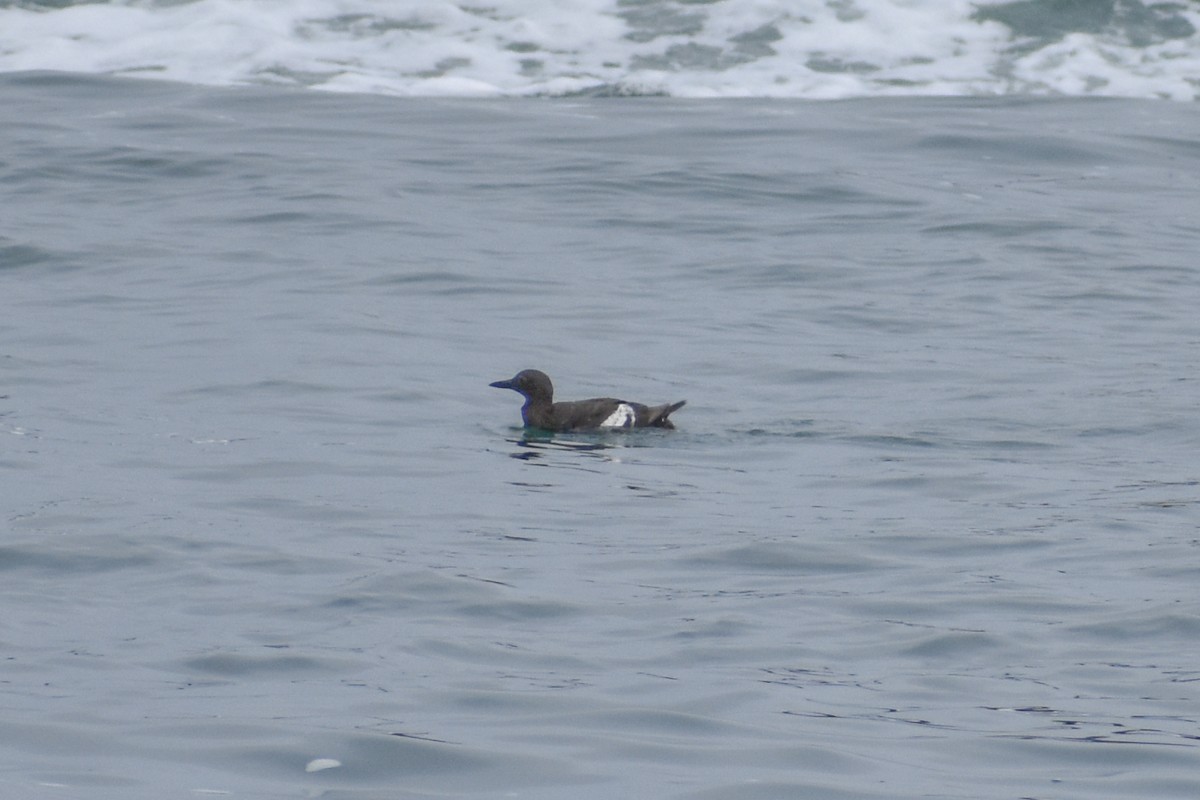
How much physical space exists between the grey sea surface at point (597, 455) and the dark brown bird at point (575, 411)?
14 cm

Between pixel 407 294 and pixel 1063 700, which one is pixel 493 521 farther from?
pixel 407 294

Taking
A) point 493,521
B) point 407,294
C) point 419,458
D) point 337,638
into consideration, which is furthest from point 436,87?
point 337,638

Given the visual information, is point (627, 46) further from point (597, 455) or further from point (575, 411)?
point (597, 455)

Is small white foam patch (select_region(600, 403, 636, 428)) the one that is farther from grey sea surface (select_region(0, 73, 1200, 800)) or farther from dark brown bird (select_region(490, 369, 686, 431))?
grey sea surface (select_region(0, 73, 1200, 800))

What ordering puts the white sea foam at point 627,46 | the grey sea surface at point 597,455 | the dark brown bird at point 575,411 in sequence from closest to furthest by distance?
the grey sea surface at point 597,455
the dark brown bird at point 575,411
the white sea foam at point 627,46

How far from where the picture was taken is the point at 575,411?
11234mm

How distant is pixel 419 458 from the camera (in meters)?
10.1

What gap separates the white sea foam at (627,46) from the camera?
23.3 meters

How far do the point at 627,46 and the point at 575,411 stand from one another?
13.9m

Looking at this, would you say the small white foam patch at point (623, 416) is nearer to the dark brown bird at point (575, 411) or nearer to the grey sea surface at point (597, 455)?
the dark brown bird at point (575, 411)

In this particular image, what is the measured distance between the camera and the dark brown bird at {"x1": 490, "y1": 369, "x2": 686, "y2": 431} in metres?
11.0

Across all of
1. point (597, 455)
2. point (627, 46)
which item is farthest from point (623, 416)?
point (627, 46)

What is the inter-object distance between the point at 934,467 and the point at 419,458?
2.69 m

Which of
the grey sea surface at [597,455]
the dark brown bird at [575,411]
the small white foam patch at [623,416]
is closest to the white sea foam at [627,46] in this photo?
the grey sea surface at [597,455]
